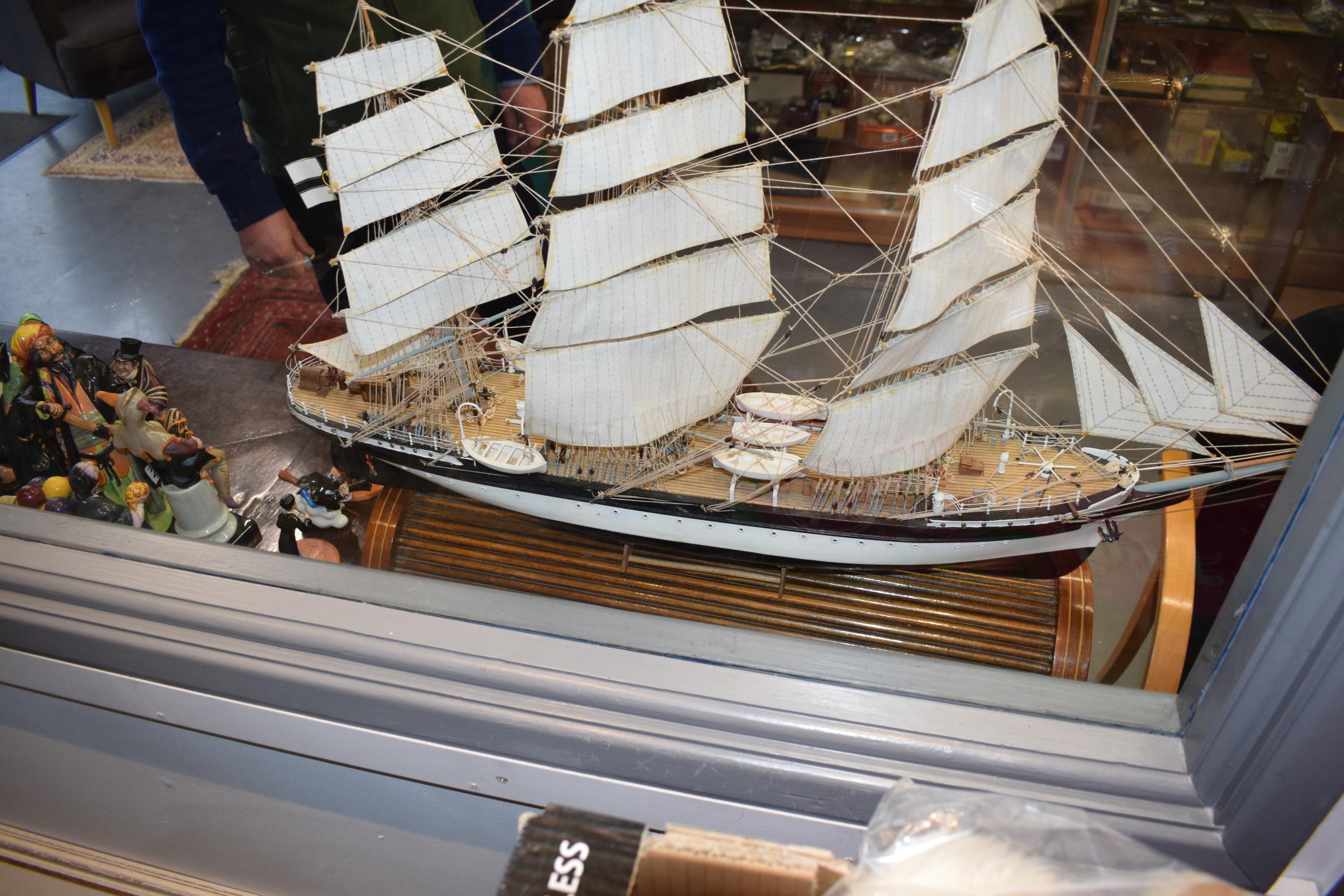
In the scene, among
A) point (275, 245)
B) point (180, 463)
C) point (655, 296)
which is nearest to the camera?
point (180, 463)

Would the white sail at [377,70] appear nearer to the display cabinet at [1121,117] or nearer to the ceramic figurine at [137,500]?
the display cabinet at [1121,117]

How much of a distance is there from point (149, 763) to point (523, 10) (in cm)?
257

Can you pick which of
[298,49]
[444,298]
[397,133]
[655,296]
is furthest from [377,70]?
[655,296]

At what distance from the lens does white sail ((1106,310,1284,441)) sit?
2.14 metres

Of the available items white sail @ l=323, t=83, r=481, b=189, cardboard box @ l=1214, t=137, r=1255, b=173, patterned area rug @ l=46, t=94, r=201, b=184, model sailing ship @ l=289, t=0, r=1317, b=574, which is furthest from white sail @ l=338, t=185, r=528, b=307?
cardboard box @ l=1214, t=137, r=1255, b=173

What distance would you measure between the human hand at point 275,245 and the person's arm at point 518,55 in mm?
793

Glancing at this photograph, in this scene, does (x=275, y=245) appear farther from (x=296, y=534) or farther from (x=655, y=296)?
(x=655, y=296)

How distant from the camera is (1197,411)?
7.09 ft

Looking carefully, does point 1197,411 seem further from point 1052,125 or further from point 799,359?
point 799,359

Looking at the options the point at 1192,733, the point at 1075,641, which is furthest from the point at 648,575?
the point at 1192,733

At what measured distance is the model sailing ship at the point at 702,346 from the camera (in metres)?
2.13

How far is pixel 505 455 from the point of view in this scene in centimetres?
253

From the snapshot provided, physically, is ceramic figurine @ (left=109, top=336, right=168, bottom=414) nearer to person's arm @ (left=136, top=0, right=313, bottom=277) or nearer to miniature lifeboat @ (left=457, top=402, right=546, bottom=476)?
person's arm @ (left=136, top=0, right=313, bottom=277)

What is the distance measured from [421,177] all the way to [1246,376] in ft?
7.26
